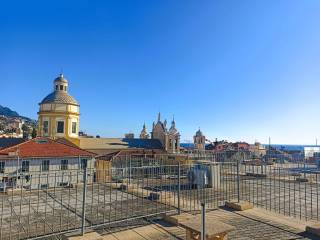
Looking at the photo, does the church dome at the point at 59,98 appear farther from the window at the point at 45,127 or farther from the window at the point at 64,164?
the window at the point at 64,164

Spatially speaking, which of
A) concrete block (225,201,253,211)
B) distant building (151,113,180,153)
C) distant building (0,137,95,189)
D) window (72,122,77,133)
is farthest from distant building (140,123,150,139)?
concrete block (225,201,253,211)

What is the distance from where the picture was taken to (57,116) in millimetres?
42000

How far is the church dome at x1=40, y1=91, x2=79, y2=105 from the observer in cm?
4233

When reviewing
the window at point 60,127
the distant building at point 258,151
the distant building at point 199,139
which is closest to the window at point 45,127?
the window at point 60,127

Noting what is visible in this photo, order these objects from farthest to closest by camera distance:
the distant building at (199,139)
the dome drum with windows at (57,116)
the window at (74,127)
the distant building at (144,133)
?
the distant building at (144,133) < the distant building at (199,139) < the window at (74,127) < the dome drum with windows at (57,116)

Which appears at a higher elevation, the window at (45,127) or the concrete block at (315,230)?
the window at (45,127)

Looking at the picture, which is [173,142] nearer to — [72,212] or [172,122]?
[172,122]

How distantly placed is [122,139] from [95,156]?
16925 mm

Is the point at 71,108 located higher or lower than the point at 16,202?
higher

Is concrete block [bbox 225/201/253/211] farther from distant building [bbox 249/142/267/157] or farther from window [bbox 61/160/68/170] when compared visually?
distant building [bbox 249/142/267/157]

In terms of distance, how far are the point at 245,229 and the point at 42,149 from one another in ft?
87.6

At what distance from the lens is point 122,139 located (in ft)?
166

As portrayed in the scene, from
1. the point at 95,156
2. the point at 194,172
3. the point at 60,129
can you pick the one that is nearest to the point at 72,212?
the point at 194,172

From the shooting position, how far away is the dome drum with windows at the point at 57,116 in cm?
4203
